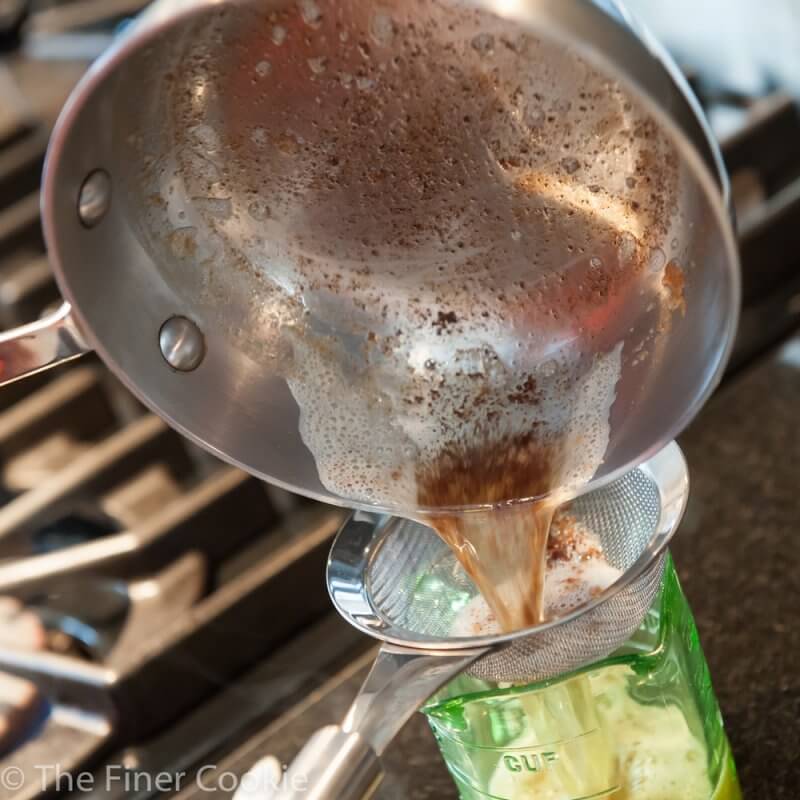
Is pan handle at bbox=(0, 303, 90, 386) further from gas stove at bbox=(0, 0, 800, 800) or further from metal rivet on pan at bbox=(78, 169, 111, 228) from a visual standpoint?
gas stove at bbox=(0, 0, 800, 800)

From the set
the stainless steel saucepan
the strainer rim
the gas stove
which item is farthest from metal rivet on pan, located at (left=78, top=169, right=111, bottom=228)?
the gas stove

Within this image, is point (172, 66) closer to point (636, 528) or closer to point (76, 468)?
point (636, 528)

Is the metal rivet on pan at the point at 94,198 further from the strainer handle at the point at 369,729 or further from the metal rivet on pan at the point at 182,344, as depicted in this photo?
the strainer handle at the point at 369,729

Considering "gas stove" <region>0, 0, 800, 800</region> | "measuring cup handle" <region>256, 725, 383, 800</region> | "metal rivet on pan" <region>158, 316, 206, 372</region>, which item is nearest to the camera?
"measuring cup handle" <region>256, 725, 383, 800</region>

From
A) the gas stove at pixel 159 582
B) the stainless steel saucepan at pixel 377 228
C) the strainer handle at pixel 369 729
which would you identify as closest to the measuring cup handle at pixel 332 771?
the strainer handle at pixel 369 729

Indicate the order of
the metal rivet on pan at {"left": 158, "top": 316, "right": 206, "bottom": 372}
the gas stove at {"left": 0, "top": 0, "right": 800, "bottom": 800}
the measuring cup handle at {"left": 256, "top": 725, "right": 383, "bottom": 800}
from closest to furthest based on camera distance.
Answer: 1. the measuring cup handle at {"left": 256, "top": 725, "right": 383, "bottom": 800}
2. the metal rivet on pan at {"left": 158, "top": 316, "right": 206, "bottom": 372}
3. the gas stove at {"left": 0, "top": 0, "right": 800, "bottom": 800}

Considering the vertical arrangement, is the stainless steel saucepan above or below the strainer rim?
above

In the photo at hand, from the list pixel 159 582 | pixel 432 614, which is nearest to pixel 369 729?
pixel 432 614

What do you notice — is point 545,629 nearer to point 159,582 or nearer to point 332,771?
point 332,771

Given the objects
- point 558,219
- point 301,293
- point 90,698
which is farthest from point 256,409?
point 90,698
